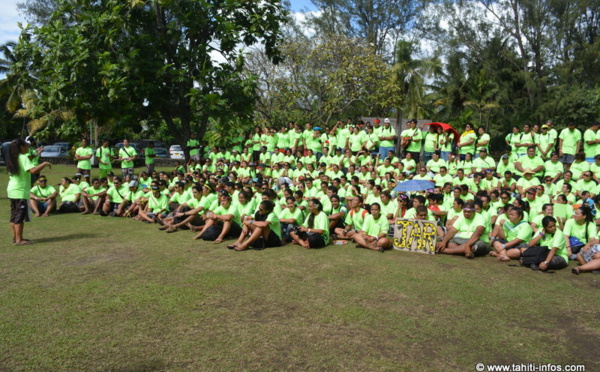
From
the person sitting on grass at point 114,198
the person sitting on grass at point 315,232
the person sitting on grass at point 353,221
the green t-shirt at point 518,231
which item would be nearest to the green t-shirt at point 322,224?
the person sitting on grass at point 315,232

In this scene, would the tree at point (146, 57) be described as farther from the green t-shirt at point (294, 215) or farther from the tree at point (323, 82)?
the green t-shirt at point (294, 215)

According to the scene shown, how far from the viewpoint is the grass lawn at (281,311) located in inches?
172

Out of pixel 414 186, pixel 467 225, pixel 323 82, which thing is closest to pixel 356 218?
pixel 414 186

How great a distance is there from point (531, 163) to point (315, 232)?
21.8 ft

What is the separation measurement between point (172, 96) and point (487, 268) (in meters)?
14.1

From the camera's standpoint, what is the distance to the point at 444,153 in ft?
46.7

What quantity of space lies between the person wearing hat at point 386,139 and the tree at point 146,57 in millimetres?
5274

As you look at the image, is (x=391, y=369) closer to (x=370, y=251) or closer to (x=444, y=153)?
(x=370, y=251)

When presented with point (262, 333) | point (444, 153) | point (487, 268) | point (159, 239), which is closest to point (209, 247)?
point (159, 239)

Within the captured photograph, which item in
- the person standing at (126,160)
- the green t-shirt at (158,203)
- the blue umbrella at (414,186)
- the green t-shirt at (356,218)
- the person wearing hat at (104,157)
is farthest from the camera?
the person standing at (126,160)

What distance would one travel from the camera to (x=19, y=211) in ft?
27.9

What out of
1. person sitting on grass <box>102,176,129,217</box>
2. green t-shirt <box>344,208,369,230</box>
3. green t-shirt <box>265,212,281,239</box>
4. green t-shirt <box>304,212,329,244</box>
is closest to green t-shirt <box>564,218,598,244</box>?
green t-shirt <box>344,208,369,230</box>

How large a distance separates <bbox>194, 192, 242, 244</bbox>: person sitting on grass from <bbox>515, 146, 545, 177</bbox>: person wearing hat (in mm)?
7535

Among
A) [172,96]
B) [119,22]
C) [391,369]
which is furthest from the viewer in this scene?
[172,96]
